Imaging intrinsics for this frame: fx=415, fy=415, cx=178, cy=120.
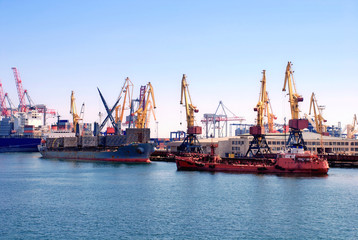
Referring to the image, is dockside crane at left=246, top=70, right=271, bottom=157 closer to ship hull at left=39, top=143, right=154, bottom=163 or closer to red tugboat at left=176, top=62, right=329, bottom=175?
red tugboat at left=176, top=62, right=329, bottom=175

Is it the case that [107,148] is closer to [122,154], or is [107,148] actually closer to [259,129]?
[122,154]

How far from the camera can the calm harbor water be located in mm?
39969

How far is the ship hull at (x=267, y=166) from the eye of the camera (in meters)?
86.6

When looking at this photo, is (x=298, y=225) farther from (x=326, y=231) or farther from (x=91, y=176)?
(x=91, y=176)

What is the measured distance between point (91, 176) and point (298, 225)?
54.9 m

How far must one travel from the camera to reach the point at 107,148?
14300cm

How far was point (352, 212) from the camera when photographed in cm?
4838

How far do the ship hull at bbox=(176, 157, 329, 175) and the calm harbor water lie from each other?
27.5ft

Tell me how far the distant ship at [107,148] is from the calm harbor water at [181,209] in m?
51.6

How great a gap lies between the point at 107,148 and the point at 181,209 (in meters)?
96.2

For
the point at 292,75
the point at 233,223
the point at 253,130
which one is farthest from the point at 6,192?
the point at 292,75

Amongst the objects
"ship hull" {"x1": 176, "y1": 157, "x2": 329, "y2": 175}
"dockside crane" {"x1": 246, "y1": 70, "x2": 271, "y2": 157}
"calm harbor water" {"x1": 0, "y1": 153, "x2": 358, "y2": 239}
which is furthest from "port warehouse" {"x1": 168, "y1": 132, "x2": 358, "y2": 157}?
"calm harbor water" {"x1": 0, "y1": 153, "x2": 358, "y2": 239}

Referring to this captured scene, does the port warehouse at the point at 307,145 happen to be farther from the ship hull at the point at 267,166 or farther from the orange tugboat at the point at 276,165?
the ship hull at the point at 267,166

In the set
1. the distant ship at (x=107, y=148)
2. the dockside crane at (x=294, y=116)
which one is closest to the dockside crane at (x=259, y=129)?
the dockside crane at (x=294, y=116)
